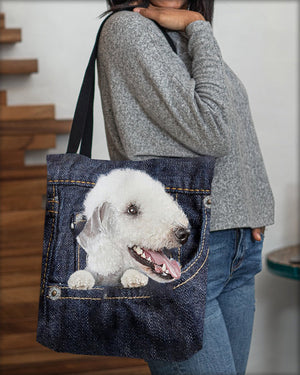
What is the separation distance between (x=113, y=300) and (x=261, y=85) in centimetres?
129

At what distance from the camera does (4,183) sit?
176 cm

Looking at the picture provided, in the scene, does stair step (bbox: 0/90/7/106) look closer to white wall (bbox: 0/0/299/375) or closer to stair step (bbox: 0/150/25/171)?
white wall (bbox: 0/0/299/375)

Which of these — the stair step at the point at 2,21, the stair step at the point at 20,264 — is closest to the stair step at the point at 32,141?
the stair step at the point at 20,264

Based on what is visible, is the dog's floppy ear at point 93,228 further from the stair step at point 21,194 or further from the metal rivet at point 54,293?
the stair step at point 21,194

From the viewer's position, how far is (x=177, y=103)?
0.74 meters

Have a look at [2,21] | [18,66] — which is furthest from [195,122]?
[2,21]

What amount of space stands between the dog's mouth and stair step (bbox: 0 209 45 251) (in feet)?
3.38

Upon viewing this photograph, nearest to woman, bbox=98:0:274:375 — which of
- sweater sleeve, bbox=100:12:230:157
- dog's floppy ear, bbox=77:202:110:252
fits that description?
sweater sleeve, bbox=100:12:230:157

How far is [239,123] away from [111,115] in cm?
21

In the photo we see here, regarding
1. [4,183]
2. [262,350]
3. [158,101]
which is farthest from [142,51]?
[262,350]

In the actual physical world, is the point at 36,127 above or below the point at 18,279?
above

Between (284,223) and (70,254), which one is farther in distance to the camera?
(284,223)

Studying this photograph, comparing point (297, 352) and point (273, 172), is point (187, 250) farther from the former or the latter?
point (297, 352)

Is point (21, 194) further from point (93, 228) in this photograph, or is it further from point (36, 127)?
point (93, 228)
